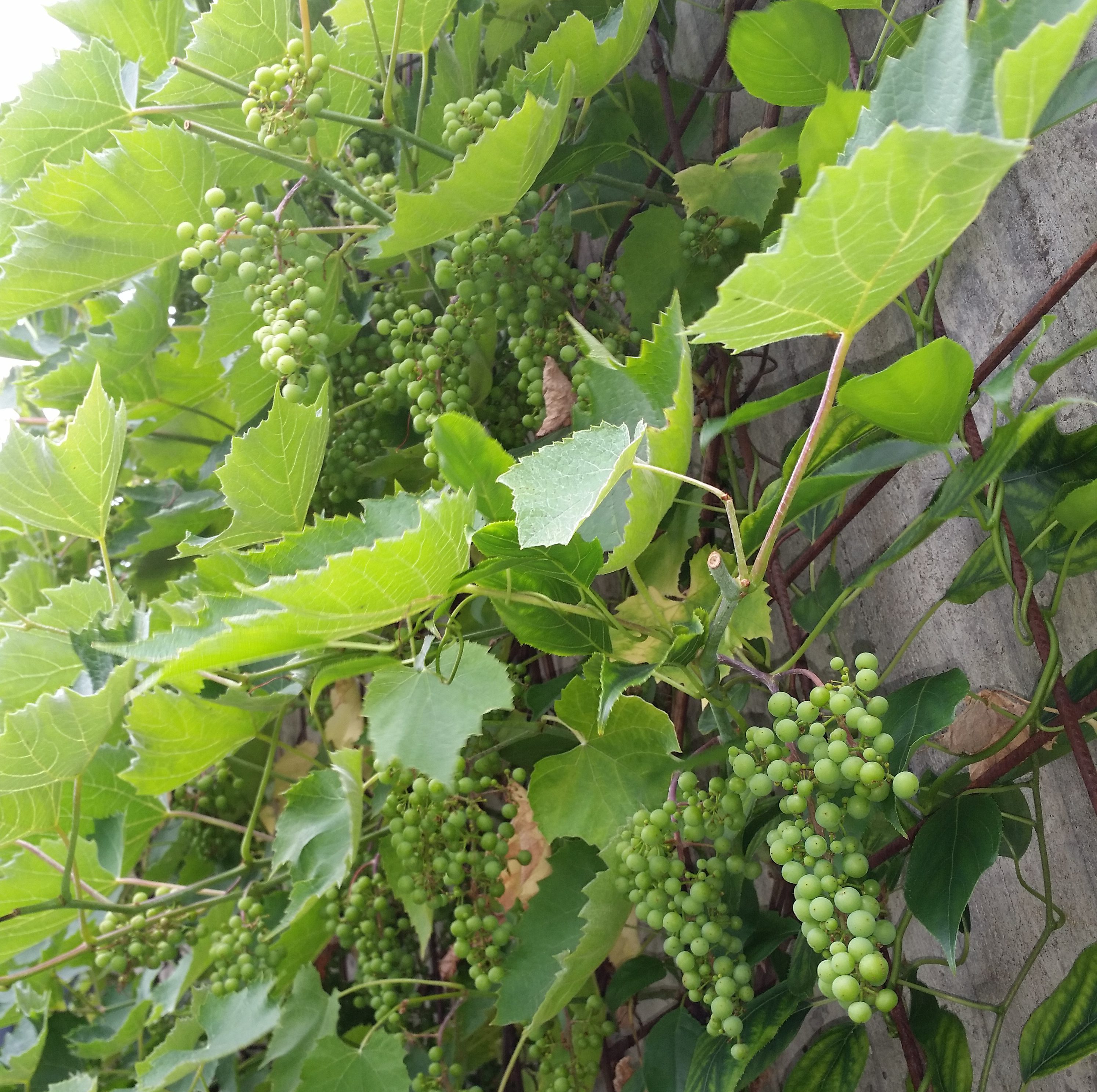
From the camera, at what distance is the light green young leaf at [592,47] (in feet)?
2.39

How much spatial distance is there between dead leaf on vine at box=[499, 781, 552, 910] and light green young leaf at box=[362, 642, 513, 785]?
31 cm

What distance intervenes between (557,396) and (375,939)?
0.58 m

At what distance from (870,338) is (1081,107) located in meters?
0.34

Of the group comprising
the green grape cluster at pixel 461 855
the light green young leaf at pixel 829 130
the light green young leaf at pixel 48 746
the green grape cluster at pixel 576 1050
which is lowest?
the green grape cluster at pixel 576 1050

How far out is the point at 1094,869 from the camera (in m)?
0.66

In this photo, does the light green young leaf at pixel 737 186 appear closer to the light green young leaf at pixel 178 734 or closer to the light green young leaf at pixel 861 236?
the light green young leaf at pixel 861 236

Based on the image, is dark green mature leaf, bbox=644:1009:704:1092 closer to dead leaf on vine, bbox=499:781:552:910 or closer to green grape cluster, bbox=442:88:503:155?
dead leaf on vine, bbox=499:781:552:910

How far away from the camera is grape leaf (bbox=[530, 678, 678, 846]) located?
2.15ft

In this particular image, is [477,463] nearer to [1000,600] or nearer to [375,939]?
[1000,600]

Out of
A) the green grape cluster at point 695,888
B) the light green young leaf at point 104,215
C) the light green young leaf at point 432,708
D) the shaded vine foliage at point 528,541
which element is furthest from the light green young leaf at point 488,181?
the green grape cluster at point 695,888

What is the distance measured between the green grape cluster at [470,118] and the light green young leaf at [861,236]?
1.45 ft

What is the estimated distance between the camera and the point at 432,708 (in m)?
0.53

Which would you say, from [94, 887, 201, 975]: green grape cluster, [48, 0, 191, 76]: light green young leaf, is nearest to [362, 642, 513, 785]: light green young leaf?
[94, 887, 201, 975]: green grape cluster

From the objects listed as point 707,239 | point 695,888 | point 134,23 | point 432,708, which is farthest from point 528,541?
point 134,23
